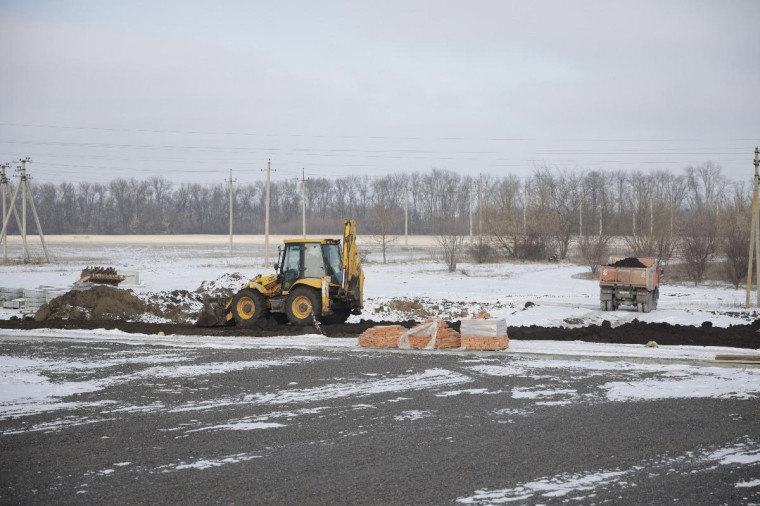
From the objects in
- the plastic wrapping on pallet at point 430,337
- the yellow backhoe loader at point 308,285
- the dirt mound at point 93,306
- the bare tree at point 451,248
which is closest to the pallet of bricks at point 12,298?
the dirt mound at point 93,306

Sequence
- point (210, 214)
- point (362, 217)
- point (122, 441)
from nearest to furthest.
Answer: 1. point (122, 441)
2. point (362, 217)
3. point (210, 214)

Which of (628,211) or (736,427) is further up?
(628,211)

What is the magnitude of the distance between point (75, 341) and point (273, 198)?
108 m

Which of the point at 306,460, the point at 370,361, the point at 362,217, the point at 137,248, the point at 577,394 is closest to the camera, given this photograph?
the point at 306,460

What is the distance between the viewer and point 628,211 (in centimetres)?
8644

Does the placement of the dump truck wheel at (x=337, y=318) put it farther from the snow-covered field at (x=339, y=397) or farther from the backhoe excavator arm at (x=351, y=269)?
the snow-covered field at (x=339, y=397)

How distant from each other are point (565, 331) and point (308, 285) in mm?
6572

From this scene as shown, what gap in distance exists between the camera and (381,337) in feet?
58.1

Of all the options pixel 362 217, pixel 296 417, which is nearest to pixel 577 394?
pixel 296 417

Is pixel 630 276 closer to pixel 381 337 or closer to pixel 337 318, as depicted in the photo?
pixel 337 318

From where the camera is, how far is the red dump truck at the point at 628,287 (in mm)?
27000

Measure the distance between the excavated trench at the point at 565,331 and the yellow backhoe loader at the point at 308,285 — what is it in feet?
1.36

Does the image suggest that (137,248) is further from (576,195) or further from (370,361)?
(370,361)

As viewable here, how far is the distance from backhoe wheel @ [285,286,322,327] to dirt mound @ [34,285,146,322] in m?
6.93
